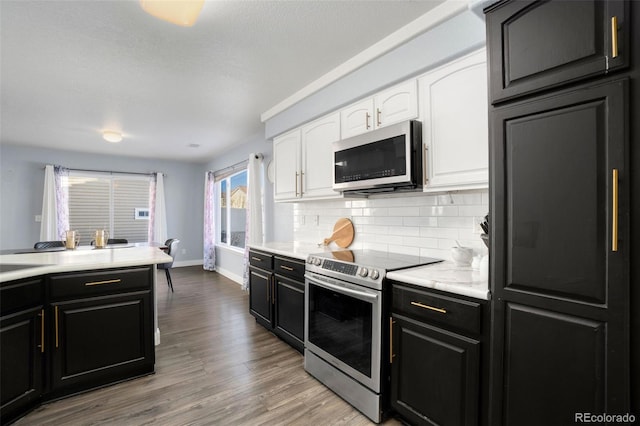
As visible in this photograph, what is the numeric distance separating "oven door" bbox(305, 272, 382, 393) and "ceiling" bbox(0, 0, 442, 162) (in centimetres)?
174

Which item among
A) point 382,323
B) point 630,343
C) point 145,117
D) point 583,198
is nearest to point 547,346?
point 630,343

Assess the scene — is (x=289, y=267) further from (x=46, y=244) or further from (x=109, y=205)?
(x=109, y=205)

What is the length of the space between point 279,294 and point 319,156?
1.36m

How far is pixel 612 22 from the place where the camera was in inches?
40.9

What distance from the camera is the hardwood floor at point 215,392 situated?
1.88 m

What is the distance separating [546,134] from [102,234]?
4273mm

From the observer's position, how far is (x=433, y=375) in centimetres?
161

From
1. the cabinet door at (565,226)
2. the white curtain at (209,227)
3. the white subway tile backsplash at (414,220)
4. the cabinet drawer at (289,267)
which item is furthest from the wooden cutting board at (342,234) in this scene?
the white curtain at (209,227)

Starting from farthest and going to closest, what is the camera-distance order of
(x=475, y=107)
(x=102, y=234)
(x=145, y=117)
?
(x=145, y=117) < (x=102, y=234) < (x=475, y=107)

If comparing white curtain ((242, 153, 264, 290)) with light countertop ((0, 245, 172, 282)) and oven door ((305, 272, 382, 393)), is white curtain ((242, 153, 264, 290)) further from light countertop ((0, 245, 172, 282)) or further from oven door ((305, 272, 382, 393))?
oven door ((305, 272, 382, 393))

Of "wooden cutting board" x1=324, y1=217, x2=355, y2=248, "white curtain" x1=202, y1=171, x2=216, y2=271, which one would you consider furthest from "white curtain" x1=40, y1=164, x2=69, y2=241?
"wooden cutting board" x1=324, y1=217, x2=355, y2=248

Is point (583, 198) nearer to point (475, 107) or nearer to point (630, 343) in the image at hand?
point (630, 343)

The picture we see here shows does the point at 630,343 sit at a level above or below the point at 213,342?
above

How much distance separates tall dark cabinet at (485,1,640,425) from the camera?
40.6 inches
